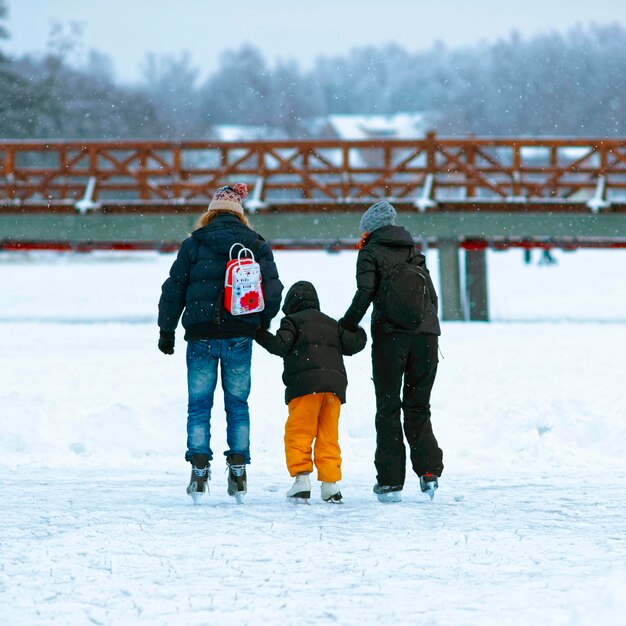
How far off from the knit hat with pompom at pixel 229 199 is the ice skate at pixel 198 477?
55.2 inches

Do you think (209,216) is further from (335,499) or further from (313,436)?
(335,499)

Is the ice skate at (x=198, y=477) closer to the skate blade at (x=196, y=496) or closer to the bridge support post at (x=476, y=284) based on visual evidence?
the skate blade at (x=196, y=496)

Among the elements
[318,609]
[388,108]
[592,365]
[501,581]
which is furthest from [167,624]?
[388,108]

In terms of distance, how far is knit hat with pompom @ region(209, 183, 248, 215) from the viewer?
6.21m

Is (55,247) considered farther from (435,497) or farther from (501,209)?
(435,497)

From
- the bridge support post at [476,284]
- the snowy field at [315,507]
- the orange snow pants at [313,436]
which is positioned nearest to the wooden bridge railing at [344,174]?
the bridge support post at [476,284]

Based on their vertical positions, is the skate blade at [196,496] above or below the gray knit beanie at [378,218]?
below

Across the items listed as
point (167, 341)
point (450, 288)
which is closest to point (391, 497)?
point (167, 341)

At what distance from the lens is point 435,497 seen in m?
6.43

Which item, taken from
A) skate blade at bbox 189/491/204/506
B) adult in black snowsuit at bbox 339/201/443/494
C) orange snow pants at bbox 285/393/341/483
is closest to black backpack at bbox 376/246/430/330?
adult in black snowsuit at bbox 339/201/443/494

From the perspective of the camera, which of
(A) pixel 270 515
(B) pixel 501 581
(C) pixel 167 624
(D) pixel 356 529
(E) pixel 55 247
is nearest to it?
(C) pixel 167 624

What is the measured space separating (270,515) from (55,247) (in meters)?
13.5

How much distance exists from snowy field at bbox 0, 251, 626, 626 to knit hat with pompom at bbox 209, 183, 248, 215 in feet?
5.47

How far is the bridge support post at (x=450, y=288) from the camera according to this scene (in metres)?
17.0
